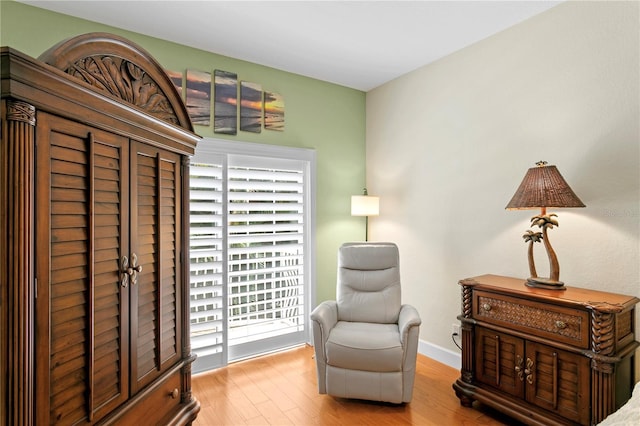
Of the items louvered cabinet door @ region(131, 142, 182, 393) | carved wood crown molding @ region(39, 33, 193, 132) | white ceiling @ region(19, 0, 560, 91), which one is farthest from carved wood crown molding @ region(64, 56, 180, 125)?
white ceiling @ region(19, 0, 560, 91)

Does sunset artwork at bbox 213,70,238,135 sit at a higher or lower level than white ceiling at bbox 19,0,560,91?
lower

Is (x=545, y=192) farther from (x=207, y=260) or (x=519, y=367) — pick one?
(x=207, y=260)

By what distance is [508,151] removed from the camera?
2.65 meters

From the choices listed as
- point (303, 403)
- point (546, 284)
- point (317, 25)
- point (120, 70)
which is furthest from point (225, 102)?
point (546, 284)

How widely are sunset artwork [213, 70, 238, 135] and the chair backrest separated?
1.51m

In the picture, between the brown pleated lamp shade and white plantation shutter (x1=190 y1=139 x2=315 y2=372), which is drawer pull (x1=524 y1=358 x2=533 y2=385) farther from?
white plantation shutter (x1=190 y1=139 x2=315 y2=372)

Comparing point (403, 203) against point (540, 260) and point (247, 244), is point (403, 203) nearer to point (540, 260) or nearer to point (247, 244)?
point (540, 260)

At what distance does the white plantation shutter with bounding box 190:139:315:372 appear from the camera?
291cm

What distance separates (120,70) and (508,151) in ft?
8.54

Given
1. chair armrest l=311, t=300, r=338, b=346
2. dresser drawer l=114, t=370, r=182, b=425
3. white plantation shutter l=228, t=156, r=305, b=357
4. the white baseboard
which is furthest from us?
white plantation shutter l=228, t=156, r=305, b=357

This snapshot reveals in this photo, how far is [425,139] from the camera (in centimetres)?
328

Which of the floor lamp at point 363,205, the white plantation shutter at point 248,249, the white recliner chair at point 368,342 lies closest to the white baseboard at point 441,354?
the white recliner chair at point 368,342

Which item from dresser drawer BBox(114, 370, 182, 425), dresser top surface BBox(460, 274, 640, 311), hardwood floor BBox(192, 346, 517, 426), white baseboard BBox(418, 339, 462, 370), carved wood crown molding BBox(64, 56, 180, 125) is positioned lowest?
hardwood floor BBox(192, 346, 517, 426)

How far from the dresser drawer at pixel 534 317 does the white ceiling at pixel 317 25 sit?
1974 millimetres
